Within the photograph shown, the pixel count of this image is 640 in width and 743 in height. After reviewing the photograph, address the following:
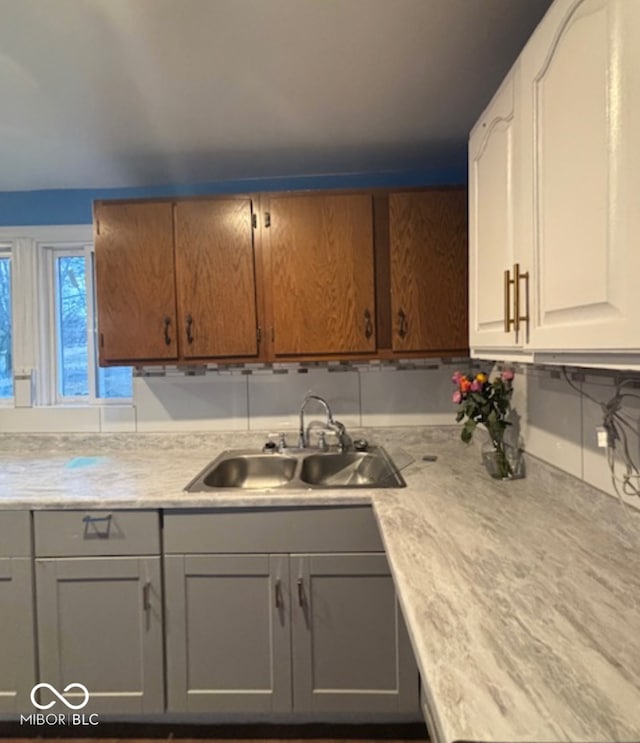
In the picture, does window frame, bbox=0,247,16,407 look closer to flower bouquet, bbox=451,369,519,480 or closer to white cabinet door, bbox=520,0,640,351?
flower bouquet, bbox=451,369,519,480

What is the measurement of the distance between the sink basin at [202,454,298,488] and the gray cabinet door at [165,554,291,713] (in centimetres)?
48

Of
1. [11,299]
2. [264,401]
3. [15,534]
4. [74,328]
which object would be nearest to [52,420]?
[74,328]

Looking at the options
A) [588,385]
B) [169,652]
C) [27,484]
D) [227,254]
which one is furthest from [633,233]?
[27,484]

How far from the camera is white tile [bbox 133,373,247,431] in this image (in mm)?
2154

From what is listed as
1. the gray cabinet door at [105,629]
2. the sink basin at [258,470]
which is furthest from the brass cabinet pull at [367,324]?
the gray cabinet door at [105,629]

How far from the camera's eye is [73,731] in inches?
60.5

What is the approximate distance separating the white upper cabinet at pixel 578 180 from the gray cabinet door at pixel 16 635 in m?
1.76

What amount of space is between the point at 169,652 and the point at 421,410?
1.43 m

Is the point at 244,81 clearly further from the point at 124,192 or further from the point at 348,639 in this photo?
the point at 348,639

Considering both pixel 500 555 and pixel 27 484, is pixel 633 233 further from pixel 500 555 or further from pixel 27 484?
pixel 27 484

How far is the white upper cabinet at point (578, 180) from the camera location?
2.19 feet

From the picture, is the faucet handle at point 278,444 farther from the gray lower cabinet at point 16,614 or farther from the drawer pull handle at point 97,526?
the gray lower cabinet at point 16,614

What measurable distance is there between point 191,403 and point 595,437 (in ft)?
5.61

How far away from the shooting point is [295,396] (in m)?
2.15
